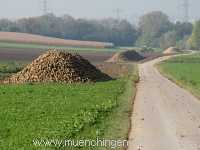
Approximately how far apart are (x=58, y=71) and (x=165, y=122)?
80.6 feet

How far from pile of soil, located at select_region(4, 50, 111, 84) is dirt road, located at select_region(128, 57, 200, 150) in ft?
32.3

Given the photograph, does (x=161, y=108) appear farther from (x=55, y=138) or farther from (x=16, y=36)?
(x=16, y=36)

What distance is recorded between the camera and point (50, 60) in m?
50.6

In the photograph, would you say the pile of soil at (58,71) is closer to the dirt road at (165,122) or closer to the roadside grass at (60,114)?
the roadside grass at (60,114)

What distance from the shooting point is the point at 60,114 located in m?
25.6

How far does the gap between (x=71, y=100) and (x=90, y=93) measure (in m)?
4.97

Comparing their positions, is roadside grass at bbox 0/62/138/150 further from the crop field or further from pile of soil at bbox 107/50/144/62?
pile of soil at bbox 107/50/144/62

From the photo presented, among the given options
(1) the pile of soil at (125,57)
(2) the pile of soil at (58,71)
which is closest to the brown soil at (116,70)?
(2) the pile of soil at (58,71)

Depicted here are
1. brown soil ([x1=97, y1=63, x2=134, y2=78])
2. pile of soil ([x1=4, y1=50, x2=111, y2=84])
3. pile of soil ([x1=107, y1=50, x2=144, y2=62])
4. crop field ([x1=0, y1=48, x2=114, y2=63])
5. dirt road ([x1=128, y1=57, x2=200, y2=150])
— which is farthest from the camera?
pile of soil ([x1=107, y1=50, x2=144, y2=62])

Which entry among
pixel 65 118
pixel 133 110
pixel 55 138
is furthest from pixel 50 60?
pixel 55 138

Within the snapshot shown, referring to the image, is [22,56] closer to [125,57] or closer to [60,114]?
[125,57]

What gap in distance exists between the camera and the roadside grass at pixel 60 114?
784 inches

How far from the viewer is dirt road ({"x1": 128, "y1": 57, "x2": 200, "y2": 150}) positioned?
1950 cm

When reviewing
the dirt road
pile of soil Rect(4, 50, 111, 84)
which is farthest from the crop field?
the dirt road
